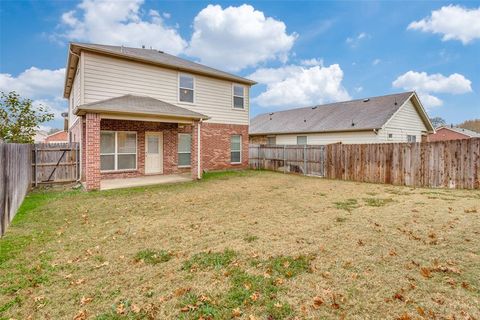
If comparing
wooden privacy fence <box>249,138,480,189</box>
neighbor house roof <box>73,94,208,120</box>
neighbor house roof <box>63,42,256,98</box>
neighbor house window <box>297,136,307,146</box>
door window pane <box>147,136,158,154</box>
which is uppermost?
neighbor house roof <box>63,42,256,98</box>

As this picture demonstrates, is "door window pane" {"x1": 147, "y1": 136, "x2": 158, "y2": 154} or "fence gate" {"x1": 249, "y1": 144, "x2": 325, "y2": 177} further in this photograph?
"fence gate" {"x1": 249, "y1": 144, "x2": 325, "y2": 177}

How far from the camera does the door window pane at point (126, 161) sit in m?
12.1

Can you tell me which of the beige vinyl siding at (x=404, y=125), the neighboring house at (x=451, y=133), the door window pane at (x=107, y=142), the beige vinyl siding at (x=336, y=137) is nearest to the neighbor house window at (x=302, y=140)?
the beige vinyl siding at (x=336, y=137)

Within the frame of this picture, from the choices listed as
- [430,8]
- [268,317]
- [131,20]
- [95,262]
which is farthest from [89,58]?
[430,8]

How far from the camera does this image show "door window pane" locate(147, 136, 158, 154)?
12859 millimetres

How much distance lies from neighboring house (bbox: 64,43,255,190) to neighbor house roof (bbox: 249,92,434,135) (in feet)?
25.2

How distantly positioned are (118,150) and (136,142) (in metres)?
0.90

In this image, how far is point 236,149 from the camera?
16.3m

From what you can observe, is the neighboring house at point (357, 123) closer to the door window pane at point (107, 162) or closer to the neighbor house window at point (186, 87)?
the neighbor house window at point (186, 87)

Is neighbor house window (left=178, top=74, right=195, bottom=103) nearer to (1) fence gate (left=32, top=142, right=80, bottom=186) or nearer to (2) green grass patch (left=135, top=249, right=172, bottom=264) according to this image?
(1) fence gate (left=32, top=142, right=80, bottom=186)

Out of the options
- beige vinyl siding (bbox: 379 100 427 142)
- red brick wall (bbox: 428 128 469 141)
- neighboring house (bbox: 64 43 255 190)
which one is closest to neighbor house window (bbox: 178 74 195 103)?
neighboring house (bbox: 64 43 255 190)

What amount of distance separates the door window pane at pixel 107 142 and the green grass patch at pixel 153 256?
28.8 feet

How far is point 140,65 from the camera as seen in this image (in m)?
12.4

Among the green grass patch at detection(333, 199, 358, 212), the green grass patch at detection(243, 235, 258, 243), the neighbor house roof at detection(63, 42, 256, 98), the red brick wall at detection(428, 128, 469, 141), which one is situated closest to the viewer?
the green grass patch at detection(243, 235, 258, 243)
